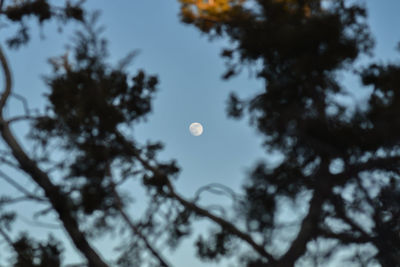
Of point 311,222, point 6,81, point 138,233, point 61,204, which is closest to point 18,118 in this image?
point 6,81

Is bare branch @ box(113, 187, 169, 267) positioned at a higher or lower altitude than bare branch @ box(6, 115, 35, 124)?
lower

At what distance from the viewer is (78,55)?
8992 millimetres

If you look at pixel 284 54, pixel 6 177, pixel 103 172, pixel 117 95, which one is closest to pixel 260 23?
pixel 284 54

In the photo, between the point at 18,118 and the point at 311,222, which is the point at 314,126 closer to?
the point at 311,222

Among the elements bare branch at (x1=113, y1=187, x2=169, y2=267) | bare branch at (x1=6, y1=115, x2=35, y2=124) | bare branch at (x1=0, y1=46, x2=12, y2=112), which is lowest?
bare branch at (x1=113, y1=187, x2=169, y2=267)

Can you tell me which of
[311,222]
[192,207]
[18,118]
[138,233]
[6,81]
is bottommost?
[138,233]

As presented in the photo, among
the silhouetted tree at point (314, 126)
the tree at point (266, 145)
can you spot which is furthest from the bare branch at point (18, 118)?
the silhouetted tree at point (314, 126)

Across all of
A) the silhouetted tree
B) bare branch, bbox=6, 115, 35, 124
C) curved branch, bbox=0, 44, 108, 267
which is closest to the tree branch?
the silhouetted tree

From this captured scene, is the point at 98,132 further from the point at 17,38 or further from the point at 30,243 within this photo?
the point at 17,38

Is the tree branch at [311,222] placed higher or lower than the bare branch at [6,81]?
lower

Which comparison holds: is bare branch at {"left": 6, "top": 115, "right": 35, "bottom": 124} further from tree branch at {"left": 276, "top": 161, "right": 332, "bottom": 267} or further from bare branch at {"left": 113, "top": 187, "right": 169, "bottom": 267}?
tree branch at {"left": 276, "top": 161, "right": 332, "bottom": 267}

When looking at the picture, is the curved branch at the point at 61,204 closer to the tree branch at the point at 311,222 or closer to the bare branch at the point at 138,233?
the bare branch at the point at 138,233

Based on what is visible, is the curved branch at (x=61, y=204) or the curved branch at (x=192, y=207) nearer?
the curved branch at (x=61, y=204)

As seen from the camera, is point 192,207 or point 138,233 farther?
point 192,207
